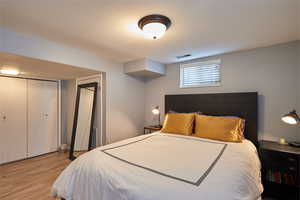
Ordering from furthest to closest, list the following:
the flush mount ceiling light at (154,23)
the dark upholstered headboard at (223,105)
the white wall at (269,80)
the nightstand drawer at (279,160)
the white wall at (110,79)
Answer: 1. the dark upholstered headboard at (223,105)
2. the white wall at (269,80)
3. the white wall at (110,79)
4. the nightstand drawer at (279,160)
5. the flush mount ceiling light at (154,23)

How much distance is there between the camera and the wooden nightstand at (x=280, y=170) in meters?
1.78

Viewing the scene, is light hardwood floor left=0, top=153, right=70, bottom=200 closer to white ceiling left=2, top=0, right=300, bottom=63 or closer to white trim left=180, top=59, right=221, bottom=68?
white ceiling left=2, top=0, right=300, bottom=63

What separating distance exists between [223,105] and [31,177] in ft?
12.0

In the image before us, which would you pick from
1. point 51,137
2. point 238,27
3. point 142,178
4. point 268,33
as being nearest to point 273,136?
point 268,33

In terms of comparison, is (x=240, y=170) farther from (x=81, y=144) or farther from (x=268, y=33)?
(x=81, y=144)

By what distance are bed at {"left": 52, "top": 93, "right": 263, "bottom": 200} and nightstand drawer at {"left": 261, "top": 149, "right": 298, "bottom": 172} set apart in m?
0.42

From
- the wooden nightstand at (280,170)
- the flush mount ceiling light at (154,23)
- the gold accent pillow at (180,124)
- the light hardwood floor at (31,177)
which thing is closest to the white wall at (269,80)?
the wooden nightstand at (280,170)

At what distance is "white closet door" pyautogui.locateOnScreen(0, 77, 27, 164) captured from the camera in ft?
9.78

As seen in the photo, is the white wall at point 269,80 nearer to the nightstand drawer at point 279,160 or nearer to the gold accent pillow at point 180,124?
the nightstand drawer at point 279,160

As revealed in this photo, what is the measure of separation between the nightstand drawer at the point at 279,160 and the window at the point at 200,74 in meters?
1.41

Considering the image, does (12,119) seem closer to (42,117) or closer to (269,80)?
(42,117)

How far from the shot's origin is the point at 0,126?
2957 mm

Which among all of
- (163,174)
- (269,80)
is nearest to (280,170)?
(269,80)

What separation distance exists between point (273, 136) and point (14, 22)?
3.90 metres
